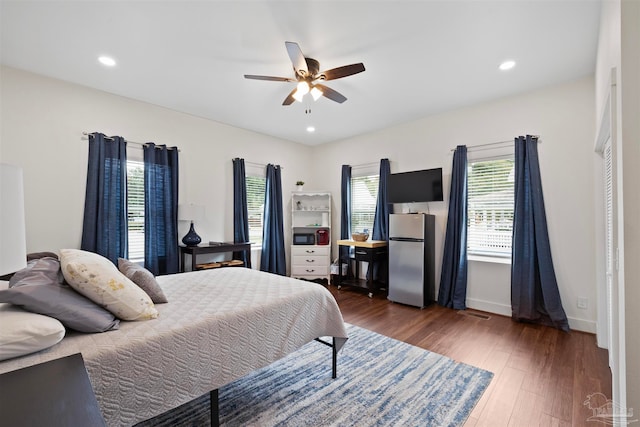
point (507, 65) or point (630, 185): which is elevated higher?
point (507, 65)

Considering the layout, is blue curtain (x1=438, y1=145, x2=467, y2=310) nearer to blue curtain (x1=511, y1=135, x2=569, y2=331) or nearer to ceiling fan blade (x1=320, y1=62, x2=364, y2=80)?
blue curtain (x1=511, y1=135, x2=569, y2=331)

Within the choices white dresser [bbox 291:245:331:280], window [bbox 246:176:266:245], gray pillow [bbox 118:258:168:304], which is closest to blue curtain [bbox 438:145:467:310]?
white dresser [bbox 291:245:331:280]

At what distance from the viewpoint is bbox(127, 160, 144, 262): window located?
361 cm

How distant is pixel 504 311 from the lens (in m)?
3.56

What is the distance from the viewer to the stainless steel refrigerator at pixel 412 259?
390 centimetres

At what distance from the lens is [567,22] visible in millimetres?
2199

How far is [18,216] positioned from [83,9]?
223 centimetres

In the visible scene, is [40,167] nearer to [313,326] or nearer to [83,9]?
[83,9]

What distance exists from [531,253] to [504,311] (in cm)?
85

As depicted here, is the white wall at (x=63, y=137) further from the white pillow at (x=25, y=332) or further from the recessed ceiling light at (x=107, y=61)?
the white pillow at (x=25, y=332)

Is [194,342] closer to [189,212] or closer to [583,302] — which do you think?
[189,212]

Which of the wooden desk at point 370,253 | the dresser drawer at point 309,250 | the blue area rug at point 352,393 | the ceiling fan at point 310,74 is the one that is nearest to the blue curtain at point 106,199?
the ceiling fan at point 310,74

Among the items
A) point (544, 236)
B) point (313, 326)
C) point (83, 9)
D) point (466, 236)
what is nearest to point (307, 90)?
point (83, 9)

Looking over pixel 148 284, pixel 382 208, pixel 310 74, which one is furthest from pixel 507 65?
pixel 148 284
